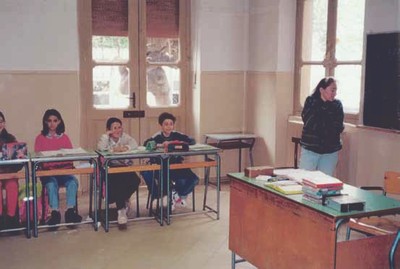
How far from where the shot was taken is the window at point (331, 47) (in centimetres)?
573

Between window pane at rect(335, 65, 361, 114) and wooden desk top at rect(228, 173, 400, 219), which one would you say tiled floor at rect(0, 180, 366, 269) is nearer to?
wooden desk top at rect(228, 173, 400, 219)

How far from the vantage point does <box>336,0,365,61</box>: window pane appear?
5660mm

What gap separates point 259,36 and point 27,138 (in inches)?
120

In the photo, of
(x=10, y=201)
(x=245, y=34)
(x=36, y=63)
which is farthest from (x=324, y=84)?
(x=36, y=63)

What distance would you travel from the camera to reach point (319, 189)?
10.7ft

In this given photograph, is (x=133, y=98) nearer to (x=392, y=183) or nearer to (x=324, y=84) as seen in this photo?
(x=324, y=84)

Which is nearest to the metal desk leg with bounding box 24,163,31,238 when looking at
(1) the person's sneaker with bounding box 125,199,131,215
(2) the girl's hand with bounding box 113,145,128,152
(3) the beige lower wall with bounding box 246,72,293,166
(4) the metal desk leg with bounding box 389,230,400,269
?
(2) the girl's hand with bounding box 113,145,128,152

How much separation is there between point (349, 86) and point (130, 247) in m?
2.81

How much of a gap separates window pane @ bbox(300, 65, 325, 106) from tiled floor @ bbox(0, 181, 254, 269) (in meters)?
2.01

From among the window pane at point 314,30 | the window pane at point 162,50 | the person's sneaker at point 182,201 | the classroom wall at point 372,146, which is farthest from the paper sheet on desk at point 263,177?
the window pane at point 162,50

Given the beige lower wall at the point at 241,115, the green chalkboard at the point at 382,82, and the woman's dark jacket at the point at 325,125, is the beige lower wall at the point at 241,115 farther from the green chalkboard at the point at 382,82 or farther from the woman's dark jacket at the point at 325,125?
the woman's dark jacket at the point at 325,125

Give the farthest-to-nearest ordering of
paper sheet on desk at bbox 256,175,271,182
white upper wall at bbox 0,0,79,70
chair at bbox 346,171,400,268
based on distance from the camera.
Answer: white upper wall at bbox 0,0,79,70
chair at bbox 346,171,400,268
paper sheet on desk at bbox 256,175,271,182

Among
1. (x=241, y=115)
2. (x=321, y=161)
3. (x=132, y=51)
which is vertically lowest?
(x=321, y=161)

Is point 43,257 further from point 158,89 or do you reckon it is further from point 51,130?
point 158,89
